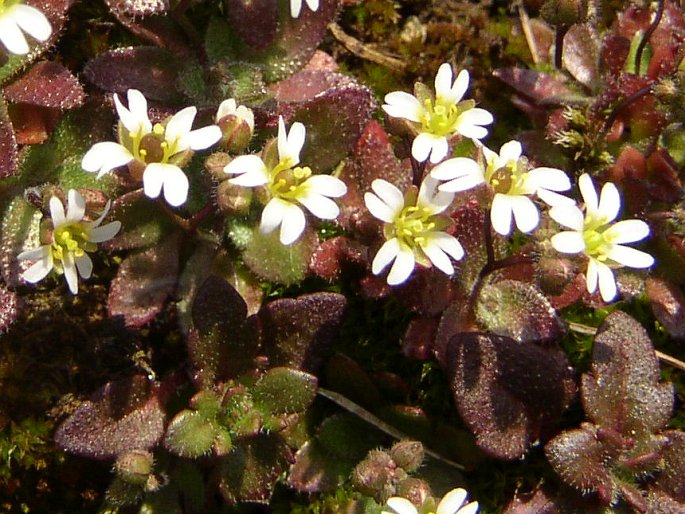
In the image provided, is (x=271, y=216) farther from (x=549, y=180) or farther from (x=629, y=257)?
(x=629, y=257)

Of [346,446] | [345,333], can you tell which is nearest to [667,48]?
[345,333]

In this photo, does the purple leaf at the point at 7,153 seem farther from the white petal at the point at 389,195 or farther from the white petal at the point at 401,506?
the white petal at the point at 401,506

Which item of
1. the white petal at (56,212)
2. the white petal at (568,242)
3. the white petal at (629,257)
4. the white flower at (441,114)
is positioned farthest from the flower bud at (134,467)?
the white petal at (629,257)

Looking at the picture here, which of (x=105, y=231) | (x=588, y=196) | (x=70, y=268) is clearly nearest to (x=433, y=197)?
(x=588, y=196)

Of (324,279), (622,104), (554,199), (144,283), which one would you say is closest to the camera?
(554,199)

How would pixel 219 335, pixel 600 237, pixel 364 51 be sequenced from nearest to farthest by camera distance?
pixel 600 237
pixel 219 335
pixel 364 51

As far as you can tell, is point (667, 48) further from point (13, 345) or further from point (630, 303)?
point (13, 345)

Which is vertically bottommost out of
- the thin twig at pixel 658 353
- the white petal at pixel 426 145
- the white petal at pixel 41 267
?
the thin twig at pixel 658 353
